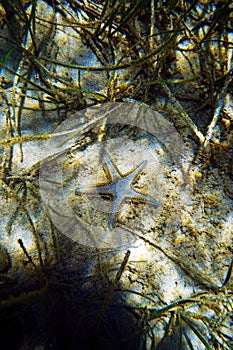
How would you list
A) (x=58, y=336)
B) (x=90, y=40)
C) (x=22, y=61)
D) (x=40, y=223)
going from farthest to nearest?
(x=90, y=40) → (x=22, y=61) → (x=40, y=223) → (x=58, y=336)

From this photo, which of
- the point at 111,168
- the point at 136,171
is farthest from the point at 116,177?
the point at 136,171

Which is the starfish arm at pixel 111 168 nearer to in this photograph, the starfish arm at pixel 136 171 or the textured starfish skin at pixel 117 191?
the textured starfish skin at pixel 117 191

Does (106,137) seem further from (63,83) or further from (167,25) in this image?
(167,25)

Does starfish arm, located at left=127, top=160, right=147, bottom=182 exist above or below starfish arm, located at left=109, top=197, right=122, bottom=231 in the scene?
above

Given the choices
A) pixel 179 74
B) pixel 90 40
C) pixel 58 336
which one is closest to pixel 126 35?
pixel 90 40

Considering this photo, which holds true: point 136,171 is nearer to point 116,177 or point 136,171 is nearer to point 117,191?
point 116,177

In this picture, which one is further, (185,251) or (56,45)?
(56,45)

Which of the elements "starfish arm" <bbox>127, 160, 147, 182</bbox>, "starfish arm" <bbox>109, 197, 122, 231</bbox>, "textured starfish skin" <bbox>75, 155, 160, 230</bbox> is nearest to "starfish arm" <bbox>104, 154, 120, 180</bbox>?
"textured starfish skin" <bbox>75, 155, 160, 230</bbox>

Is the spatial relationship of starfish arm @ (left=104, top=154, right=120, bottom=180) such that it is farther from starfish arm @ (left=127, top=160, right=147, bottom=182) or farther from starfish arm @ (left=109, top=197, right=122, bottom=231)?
starfish arm @ (left=109, top=197, right=122, bottom=231)
